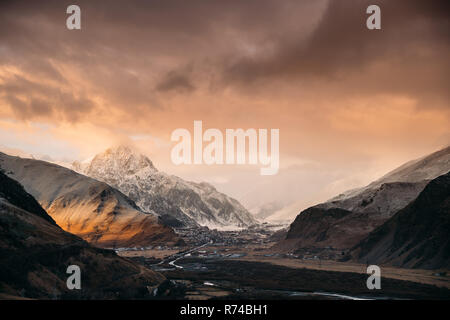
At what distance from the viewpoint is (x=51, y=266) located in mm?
101500

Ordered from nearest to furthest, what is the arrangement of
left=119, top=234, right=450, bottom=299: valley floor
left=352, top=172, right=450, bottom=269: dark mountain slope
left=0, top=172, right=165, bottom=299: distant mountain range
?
left=0, top=172, right=165, bottom=299: distant mountain range → left=119, top=234, right=450, bottom=299: valley floor → left=352, top=172, right=450, bottom=269: dark mountain slope

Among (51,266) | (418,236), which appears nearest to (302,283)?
(418,236)

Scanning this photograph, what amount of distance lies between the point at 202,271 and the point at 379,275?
55.6 metres

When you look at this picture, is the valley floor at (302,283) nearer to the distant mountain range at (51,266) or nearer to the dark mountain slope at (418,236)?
the dark mountain slope at (418,236)

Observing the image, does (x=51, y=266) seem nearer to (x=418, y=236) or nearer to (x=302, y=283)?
(x=302, y=283)

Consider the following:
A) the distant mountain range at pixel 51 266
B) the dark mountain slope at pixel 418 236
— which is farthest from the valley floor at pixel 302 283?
the distant mountain range at pixel 51 266

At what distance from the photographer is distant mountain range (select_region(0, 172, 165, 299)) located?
90500mm

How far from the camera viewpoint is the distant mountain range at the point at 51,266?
90.5m

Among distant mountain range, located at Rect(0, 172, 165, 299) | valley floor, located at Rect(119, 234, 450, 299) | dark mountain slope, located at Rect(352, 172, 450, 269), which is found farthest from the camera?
dark mountain slope, located at Rect(352, 172, 450, 269)

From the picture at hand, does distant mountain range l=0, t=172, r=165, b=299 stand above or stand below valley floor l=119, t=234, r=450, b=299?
above

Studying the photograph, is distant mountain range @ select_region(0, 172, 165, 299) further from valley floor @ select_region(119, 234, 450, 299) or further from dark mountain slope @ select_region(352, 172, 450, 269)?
dark mountain slope @ select_region(352, 172, 450, 269)

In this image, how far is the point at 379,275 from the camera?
447ft

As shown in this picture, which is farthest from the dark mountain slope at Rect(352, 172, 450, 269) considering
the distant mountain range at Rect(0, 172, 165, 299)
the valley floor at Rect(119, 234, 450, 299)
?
the distant mountain range at Rect(0, 172, 165, 299)
